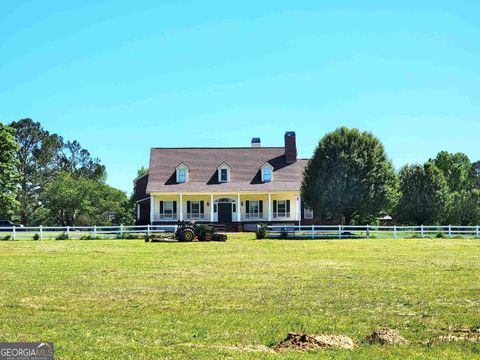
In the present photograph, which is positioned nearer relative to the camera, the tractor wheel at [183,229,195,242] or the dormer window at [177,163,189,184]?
the tractor wheel at [183,229,195,242]

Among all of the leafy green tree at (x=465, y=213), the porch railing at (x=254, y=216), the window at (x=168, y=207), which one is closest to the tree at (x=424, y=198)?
the leafy green tree at (x=465, y=213)

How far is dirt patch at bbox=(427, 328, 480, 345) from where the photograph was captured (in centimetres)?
833

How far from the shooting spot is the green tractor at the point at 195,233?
33.5 meters

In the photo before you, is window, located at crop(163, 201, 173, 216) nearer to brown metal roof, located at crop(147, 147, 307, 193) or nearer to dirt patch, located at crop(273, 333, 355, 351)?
brown metal roof, located at crop(147, 147, 307, 193)

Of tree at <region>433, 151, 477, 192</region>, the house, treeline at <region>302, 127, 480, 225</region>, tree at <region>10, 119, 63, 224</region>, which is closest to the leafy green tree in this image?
tree at <region>433, 151, 477, 192</region>

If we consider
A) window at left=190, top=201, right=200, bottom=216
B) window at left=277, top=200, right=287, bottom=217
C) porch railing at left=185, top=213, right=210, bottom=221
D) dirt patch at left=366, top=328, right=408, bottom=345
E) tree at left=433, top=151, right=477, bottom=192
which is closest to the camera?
dirt patch at left=366, top=328, right=408, bottom=345

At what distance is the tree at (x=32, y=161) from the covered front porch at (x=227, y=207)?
25.6m

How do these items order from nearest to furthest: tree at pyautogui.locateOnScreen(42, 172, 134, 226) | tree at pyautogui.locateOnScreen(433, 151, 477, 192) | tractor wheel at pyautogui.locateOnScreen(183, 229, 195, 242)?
1. tractor wheel at pyautogui.locateOnScreen(183, 229, 195, 242)
2. tree at pyautogui.locateOnScreen(42, 172, 134, 226)
3. tree at pyautogui.locateOnScreen(433, 151, 477, 192)

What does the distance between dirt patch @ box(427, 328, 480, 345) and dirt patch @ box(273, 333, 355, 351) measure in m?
1.24

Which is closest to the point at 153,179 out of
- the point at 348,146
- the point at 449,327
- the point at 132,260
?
the point at 348,146

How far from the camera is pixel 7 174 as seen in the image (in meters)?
46.6

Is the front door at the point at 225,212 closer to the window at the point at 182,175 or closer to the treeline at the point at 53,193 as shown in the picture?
the window at the point at 182,175

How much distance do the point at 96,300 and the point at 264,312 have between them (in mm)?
3675

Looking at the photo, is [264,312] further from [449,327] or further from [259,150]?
[259,150]
